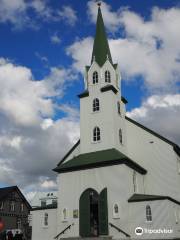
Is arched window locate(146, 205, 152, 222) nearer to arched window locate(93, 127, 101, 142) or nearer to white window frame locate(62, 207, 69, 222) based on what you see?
white window frame locate(62, 207, 69, 222)

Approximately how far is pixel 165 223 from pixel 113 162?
685 centimetres

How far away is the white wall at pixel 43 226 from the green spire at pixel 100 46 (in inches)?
664

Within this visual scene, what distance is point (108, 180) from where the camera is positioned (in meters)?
31.5

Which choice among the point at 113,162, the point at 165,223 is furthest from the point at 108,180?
the point at 165,223

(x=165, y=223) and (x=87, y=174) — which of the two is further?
(x=87, y=174)

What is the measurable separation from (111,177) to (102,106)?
27.7 feet

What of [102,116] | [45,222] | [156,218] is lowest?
[45,222]

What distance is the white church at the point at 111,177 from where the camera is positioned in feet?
97.2

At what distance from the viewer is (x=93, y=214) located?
108ft

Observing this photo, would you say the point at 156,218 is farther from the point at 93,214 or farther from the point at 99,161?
the point at 99,161

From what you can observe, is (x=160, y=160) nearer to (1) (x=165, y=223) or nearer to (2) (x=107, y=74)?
(1) (x=165, y=223)

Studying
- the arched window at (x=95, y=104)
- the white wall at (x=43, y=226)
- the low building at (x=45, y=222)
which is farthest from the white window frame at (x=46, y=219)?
the arched window at (x=95, y=104)

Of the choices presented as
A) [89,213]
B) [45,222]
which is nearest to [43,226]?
[45,222]

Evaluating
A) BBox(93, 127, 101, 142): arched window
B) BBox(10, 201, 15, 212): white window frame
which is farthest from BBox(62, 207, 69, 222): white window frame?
BBox(10, 201, 15, 212): white window frame
